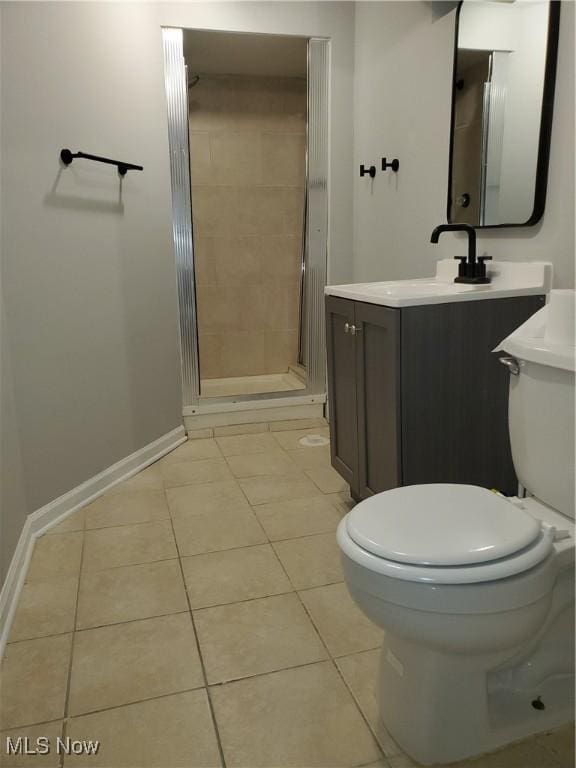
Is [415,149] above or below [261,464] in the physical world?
above

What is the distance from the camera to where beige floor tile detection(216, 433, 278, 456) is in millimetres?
2795

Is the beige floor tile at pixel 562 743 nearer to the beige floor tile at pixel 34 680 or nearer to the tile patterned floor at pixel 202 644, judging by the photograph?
the tile patterned floor at pixel 202 644

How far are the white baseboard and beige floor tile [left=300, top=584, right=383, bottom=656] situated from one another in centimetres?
79

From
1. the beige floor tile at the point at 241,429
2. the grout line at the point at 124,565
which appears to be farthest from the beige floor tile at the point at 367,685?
the beige floor tile at the point at 241,429

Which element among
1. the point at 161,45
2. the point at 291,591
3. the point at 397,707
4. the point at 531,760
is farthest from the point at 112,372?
the point at 531,760

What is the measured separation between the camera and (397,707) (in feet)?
3.70

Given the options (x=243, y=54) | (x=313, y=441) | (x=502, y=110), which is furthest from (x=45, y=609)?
(x=243, y=54)

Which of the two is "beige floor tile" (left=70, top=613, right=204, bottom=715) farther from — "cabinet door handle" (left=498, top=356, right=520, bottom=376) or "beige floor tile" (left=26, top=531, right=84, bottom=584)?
"cabinet door handle" (left=498, top=356, right=520, bottom=376)

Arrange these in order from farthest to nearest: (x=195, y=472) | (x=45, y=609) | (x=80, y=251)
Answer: (x=195, y=472) → (x=80, y=251) → (x=45, y=609)

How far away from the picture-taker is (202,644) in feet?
4.69

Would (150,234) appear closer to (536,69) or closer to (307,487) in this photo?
(307,487)

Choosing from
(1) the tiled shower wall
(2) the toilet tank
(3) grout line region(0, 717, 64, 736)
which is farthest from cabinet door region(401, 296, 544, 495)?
(1) the tiled shower wall

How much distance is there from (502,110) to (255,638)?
1.64 m

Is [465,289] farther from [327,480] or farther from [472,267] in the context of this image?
[327,480]
